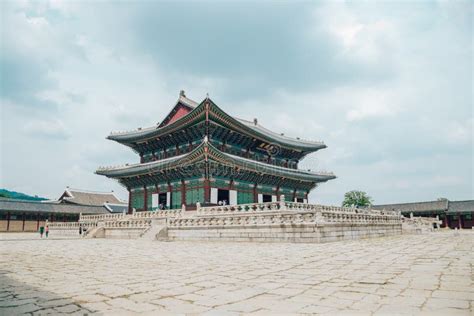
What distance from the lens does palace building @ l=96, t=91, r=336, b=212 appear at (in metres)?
28.8

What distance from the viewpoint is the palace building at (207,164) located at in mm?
28844

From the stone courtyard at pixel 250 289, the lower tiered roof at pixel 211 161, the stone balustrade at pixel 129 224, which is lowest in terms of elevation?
the stone balustrade at pixel 129 224

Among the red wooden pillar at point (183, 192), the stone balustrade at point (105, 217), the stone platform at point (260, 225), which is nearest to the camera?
the stone platform at point (260, 225)

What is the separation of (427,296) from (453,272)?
8.29 ft

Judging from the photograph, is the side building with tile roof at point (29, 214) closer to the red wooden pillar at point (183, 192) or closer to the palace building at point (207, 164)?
the palace building at point (207, 164)

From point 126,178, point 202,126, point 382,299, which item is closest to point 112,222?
point 126,178

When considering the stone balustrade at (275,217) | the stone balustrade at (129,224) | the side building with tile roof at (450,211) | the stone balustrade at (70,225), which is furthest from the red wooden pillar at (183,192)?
the side building with tile roof at (450,211)

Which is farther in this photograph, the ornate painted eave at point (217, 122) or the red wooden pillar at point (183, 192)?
the red wooden pillar at point (183, 192)

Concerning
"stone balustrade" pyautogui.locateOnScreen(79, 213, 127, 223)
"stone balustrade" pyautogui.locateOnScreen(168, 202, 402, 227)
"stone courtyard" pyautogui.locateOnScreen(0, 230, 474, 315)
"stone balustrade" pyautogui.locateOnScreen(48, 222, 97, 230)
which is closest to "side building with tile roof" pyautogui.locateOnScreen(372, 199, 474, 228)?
"stone balustrade" pyautogui.locateOnScreen(168, 202, 402, 227)

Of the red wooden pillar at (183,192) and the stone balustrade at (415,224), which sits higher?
the red wooden pillar at (183,192)

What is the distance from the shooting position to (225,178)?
98.7 feet

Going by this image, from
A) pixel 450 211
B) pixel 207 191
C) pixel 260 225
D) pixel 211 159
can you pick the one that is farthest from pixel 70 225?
pixel 450 211

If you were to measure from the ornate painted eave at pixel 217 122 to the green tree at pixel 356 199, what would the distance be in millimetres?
30712

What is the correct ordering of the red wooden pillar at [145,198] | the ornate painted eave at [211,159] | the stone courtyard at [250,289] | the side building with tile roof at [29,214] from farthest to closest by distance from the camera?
the side building with tile roof at [29,214] → the red wooden pillar at [145,198] → the ornate painted eave at [211,159] → the stone courtyard at [250,289]
